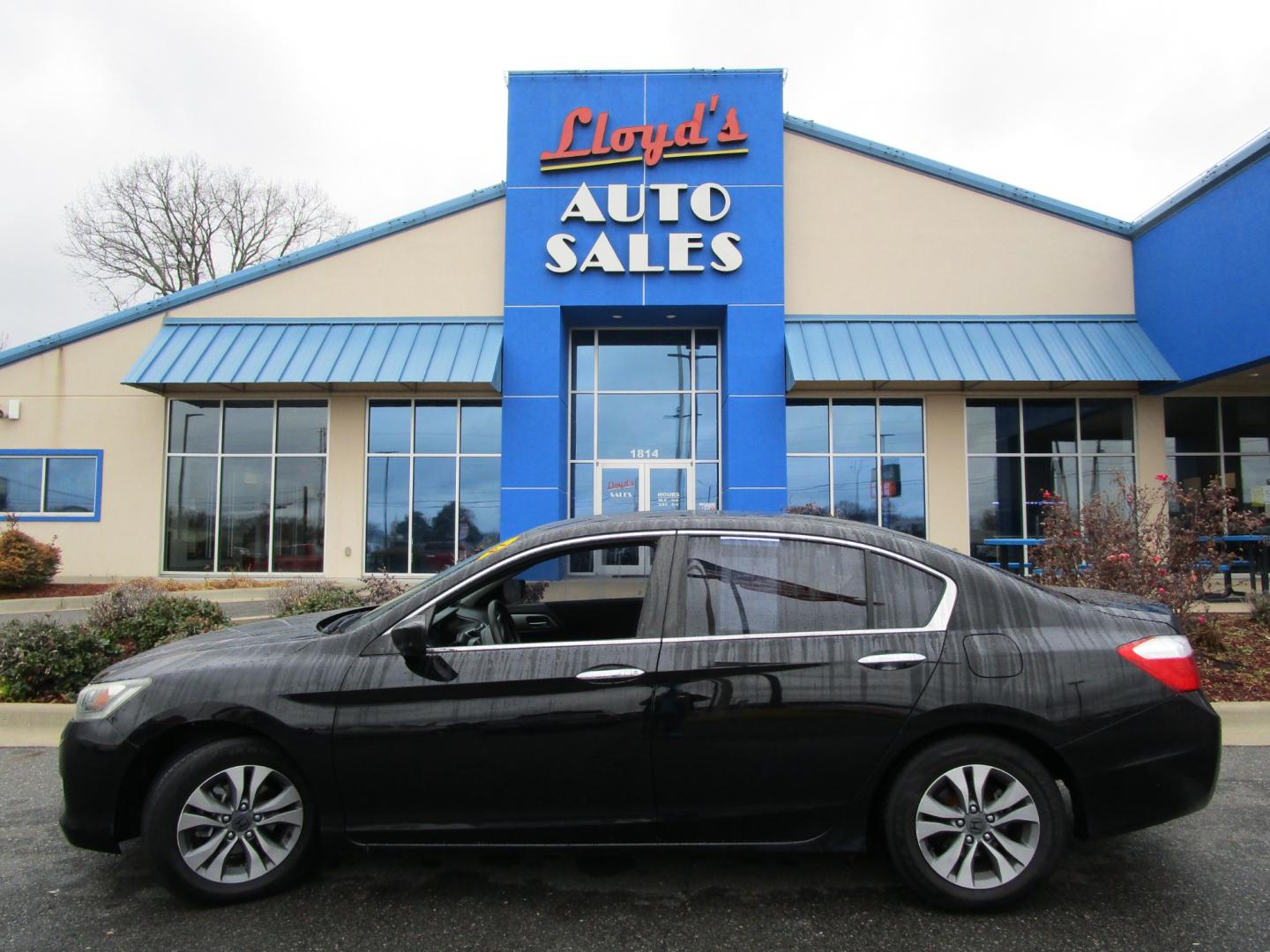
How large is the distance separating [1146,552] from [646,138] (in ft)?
36.3

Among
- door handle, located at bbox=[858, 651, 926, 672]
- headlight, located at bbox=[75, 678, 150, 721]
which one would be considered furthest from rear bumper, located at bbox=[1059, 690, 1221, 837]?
headlight, located at bbox=[75, 678, 150, 721]

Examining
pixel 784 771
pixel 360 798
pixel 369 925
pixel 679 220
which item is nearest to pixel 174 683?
pixel 360 798

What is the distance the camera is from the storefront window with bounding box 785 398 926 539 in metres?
14.3

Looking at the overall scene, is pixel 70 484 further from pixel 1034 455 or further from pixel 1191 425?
pixel 1191 425

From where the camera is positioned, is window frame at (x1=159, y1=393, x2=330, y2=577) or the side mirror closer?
the side mirror

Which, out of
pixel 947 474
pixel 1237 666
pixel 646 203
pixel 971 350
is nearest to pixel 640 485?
pixel 646 203

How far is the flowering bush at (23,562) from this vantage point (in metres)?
12.1

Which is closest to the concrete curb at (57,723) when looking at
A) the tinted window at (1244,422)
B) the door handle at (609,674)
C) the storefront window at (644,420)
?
the door handle at (609,674)

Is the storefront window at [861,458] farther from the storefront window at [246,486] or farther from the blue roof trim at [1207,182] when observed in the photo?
the storefront window at [246,486]

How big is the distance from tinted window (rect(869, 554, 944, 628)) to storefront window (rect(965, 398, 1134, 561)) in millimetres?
12137

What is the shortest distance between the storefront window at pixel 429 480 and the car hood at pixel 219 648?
10783 millimetres

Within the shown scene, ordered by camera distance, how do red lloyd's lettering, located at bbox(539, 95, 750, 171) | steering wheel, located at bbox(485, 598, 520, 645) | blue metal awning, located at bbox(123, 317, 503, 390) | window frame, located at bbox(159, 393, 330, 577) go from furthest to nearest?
1. window frame, located at bbox(159, 393, 330, 577)
2. red lloyd's lettering, located at bbox(539, 95, 750, 171)
3. blue metal awning, located at bbox(123, 317, 503, 390)
4. steering wheel, located at bbox(485, 598, 520, 645)

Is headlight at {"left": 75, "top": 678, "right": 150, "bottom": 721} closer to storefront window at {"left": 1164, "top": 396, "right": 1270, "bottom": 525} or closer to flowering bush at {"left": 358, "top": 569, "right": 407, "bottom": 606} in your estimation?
flowering bush at {"left": 358, "top": 569, "right": 407, "bottom": 606}

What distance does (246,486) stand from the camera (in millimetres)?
14531
